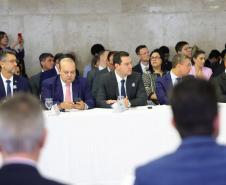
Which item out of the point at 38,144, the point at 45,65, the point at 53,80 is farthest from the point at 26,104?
the point at 45,65

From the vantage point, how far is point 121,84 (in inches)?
223

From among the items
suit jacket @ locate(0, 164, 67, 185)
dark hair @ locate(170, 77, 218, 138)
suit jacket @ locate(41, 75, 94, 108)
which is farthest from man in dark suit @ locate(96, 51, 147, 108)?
suit jacket @ locate(0, 164, 67, 185)

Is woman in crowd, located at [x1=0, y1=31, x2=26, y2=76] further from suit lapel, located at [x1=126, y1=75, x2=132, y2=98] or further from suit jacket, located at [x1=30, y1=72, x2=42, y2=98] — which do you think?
suit lapel, located at [x1=126, y1=75, x2=132, y2=98]

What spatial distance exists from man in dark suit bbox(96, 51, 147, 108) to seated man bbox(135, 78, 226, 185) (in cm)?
372

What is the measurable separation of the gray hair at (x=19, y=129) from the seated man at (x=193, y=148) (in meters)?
0.37

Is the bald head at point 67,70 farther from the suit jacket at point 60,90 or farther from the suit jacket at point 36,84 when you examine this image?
the suit jacket at point 36,84

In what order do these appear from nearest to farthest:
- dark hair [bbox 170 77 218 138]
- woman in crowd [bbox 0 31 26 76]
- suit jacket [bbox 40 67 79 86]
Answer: dark hair [bbox 170 77 218 138]
suit jacket [bbox 40 67 79 86]
woman in crowd [bbox 0 31 26 76]

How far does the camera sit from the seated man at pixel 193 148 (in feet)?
5.44

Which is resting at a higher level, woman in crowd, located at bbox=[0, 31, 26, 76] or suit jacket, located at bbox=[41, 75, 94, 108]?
woman in crowd, located at bbox=[0, 31, 26, 76]

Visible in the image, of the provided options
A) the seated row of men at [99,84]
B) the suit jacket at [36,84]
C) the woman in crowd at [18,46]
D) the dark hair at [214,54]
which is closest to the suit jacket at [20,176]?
the seated row of men at [99,84]

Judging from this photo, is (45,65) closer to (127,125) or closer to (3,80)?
(3,80)

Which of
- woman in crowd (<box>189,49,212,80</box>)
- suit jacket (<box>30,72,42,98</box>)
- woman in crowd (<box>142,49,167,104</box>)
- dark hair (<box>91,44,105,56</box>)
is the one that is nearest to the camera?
woman in crowd (<box>142,49,167,104</box>)

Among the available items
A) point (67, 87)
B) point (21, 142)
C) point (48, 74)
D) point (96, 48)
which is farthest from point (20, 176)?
point (96, 48)

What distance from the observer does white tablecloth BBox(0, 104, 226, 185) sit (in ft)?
13.8
